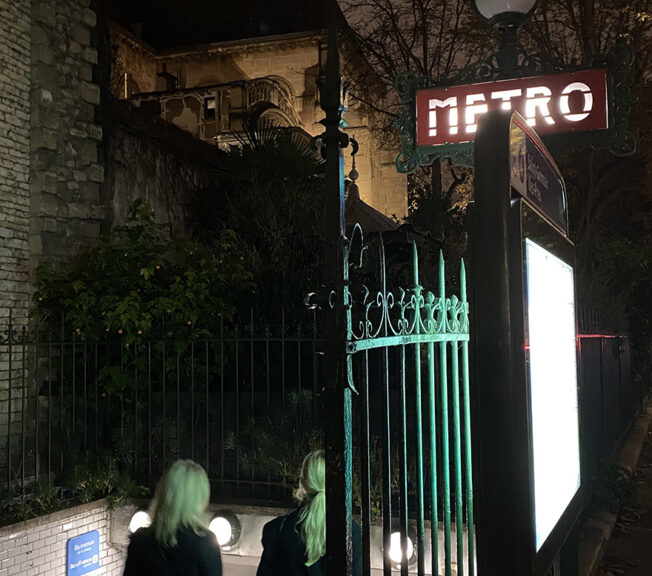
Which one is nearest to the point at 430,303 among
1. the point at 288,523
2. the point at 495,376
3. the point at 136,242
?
the point at 495,376

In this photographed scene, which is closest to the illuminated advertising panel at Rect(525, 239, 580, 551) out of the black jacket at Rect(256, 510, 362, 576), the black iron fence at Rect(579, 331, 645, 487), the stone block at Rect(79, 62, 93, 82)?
the black jacket at Rect(256, 510, 362, 576)

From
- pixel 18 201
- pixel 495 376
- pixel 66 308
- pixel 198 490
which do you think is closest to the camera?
pixel 495 376

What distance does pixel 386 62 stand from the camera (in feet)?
61.7

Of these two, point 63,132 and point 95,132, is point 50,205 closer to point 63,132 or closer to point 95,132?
point 63,132

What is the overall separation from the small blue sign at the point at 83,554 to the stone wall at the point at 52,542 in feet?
0.14

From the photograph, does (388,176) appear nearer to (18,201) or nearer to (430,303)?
(18,201)

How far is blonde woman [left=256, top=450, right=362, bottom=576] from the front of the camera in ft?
11.0

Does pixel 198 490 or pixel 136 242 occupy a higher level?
pixel 136 242

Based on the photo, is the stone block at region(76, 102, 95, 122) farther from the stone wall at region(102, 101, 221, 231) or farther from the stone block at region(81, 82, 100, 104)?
the stone wall at region(102, 101, 221, 231)

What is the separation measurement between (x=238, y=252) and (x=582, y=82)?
7.33m

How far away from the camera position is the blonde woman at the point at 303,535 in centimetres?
336

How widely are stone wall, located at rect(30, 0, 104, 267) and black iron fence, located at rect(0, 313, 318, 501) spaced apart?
1.74 meters

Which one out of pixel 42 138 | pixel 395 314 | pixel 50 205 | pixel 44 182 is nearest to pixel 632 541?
pixel 395 314

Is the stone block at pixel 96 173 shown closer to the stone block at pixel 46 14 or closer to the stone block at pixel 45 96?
the stone block at pixel 45 96
